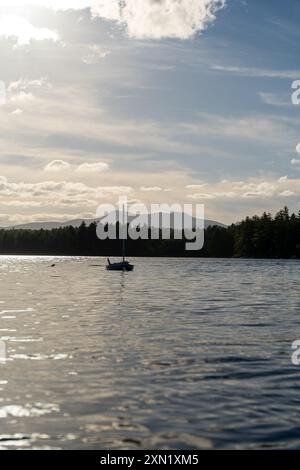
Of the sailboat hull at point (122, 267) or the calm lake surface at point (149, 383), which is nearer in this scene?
the calm lake surface at point (149, 383)

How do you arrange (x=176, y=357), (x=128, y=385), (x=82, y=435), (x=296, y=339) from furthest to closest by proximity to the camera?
(x=296, y=339) < (x=176, y=357) < (x=128, y=385) < (x=82, y=435)

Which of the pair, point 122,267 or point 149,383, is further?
point 122,267

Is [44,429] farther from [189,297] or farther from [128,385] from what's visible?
[189,297]

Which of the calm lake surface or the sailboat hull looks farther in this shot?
the sailboat hull

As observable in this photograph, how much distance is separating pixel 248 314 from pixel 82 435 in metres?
32.8

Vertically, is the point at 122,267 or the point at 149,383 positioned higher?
the point at 149,383

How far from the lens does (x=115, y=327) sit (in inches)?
1578

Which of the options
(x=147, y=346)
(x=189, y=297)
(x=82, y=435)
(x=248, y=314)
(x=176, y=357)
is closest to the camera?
(x=82, y=435)

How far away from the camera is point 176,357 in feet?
91.9

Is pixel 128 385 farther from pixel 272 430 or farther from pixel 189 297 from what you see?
pixel 189 297
